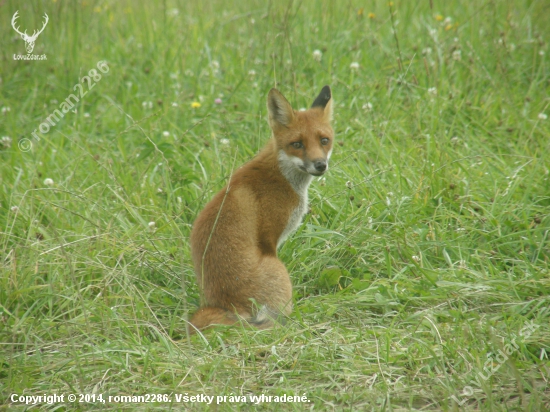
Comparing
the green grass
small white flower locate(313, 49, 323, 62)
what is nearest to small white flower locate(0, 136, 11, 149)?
the green grass

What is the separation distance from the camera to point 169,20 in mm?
8781

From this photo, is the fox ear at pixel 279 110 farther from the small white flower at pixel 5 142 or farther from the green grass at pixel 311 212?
the small white flower at pixel 5 142

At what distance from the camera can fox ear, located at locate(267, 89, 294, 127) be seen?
4.63 meters

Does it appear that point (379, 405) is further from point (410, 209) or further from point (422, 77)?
point (422, 77)

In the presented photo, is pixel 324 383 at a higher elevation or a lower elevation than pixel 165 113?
lower

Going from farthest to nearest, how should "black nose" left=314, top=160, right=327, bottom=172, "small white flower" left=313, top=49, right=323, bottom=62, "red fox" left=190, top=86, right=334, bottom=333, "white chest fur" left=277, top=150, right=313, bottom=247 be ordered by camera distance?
"small white flower" left=313, top=49, right=323, bottom=62
"white chest fur" left=277, top=150, right=313, bottom=247
"black nose" left=314, top=160, right=327, bottom=172
"red fox" left=190, top=86, right=334, bottom=333

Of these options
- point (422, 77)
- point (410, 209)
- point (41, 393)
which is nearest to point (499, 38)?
point (422, 77)

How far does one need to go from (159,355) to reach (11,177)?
9.75 feet

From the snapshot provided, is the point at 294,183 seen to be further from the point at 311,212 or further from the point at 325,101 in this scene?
the point at 325,101

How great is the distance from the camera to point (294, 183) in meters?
4.70
